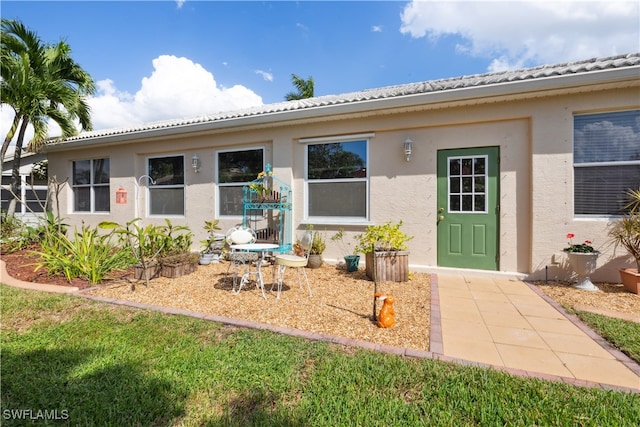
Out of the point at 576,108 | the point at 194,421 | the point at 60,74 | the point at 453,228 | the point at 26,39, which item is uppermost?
the point at 26,39

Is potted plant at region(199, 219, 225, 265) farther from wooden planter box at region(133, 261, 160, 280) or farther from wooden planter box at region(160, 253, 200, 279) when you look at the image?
wooden planter box at region(133, 261, 160, 280)

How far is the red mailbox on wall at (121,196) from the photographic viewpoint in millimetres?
8305

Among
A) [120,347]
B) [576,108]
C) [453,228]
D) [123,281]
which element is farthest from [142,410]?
[576,108]

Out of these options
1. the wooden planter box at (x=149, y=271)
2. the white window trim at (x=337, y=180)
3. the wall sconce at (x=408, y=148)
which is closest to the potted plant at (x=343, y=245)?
the white window trim at (x=337, y=180)

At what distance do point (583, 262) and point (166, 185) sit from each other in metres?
9.29

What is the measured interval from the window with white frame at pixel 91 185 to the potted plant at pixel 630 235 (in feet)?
39.6

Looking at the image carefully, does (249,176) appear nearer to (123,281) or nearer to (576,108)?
(123,281)

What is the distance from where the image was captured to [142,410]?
6.21 feet

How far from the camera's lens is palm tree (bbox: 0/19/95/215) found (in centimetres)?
761

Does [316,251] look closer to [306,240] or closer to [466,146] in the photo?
[306,240]

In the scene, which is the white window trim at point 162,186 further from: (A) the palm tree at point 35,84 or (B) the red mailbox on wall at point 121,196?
(A) the palm tree at point 35,84

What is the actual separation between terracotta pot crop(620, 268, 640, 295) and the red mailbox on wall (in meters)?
11.2

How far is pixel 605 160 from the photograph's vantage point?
182 inches

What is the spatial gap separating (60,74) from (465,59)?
1234cm
